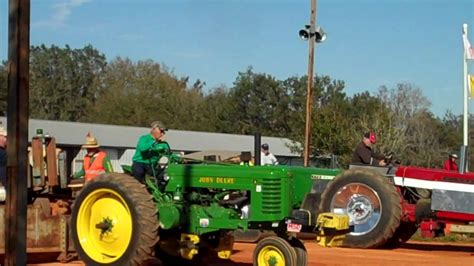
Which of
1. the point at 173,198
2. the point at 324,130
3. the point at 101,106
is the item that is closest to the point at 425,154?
the point at 324,130

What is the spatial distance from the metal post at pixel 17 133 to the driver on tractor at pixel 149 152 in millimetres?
3131

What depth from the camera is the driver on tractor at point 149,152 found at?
34.4ft

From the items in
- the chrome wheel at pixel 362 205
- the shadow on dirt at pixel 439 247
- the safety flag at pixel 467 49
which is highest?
the safety flag at pixel 467 49

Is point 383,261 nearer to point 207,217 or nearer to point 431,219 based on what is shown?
point 431,219

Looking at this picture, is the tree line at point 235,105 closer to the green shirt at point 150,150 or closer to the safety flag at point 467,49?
the safety flag at point 467,49

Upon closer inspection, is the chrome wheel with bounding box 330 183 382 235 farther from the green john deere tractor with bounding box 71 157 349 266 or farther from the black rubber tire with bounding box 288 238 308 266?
the black rubber tire with bounding box 288 238 308 266

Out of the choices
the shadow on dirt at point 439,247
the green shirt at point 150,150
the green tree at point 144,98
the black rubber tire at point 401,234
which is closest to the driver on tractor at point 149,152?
the green shirt at point 150,150

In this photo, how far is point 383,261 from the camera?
12.0m

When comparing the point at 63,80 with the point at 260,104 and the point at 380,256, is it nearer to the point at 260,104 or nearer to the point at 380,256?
the point at 260,104

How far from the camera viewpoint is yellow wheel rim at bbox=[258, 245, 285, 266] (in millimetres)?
9945

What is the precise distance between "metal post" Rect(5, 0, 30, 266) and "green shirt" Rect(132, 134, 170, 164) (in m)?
3.12

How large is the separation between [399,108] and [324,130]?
85.3 ft

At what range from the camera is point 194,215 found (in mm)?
10414

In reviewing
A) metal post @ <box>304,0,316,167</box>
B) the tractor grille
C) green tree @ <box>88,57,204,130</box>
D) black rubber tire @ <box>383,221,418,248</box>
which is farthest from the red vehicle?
green tree @ <box>88,57,204,130</box>
